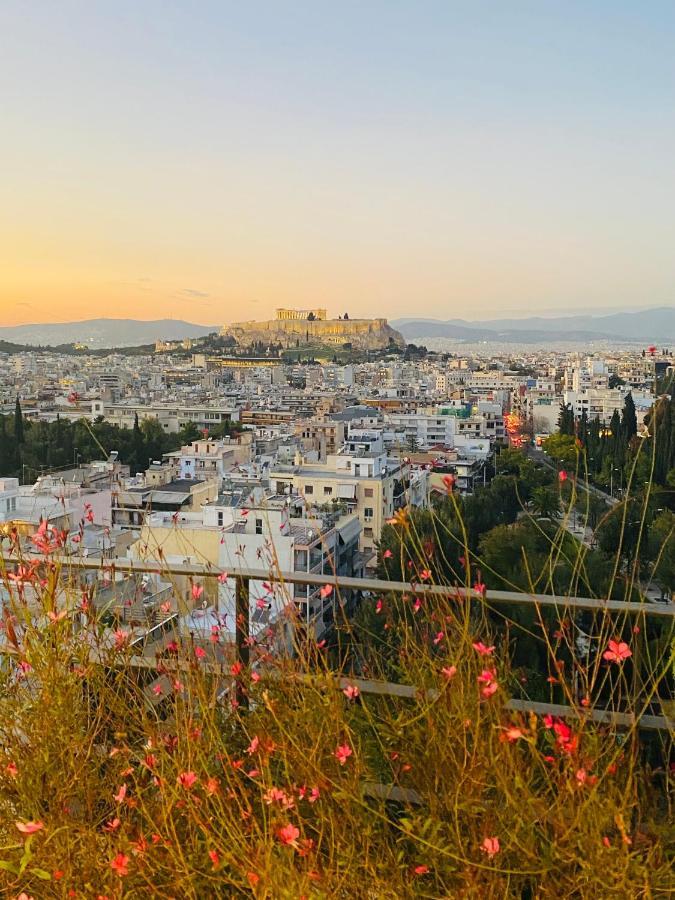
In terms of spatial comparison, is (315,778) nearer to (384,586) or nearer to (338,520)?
(384,586)

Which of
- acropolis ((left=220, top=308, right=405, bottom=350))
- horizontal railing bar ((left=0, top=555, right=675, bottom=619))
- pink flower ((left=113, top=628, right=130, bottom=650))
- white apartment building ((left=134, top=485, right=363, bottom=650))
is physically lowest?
white apartment building ((left=134, top=485, right=363, bottom=650))

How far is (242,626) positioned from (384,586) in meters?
0.25

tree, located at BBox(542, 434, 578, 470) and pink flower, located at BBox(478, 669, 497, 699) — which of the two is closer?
pink flower, located at BBox(478, 669, 497, 699)

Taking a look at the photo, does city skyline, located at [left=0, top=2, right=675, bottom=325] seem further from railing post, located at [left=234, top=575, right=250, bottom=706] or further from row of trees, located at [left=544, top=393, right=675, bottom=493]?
railing post, located at [left=234, top=575, right=250, bottom=706]

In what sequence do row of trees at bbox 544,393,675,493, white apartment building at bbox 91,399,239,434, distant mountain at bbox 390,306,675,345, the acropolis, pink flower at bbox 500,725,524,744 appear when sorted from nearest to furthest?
1. pink flower at bbox 500,725,524,744
2. row of trees at bbox 544,393,675,493
3. white apartment building at bbox 91,399,239,434
4. the acropolis
5. distant mountain at bbox 390,306,675,345

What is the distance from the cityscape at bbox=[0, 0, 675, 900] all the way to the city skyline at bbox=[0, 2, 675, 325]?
9cm

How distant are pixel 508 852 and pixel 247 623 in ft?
1.98

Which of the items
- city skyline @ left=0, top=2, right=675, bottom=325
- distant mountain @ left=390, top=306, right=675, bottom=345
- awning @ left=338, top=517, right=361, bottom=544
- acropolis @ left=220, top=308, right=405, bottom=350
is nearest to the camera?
city skyline @ left=0, top=2, right=675, bottom=325

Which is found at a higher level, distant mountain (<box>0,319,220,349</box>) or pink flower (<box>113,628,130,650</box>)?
distant mountain (<box>0,319,220,349</box>)

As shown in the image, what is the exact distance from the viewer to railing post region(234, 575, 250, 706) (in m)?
1.43

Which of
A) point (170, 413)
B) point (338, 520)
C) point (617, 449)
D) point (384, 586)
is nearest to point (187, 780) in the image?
point (384, 586)

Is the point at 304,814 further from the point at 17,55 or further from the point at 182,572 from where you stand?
the point at 17,55

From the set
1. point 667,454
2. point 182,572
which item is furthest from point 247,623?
point 667,454

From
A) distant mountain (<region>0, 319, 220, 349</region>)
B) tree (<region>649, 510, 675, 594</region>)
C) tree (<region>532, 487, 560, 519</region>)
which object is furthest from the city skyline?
distant mountain (<region>0, 319, 220, 349</region>)
